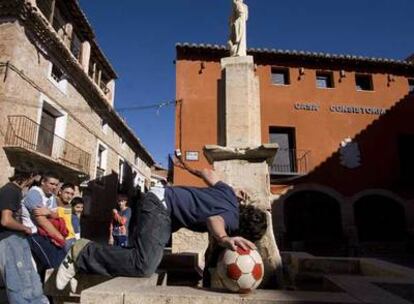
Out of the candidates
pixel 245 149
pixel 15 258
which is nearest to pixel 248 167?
pixel 245 149

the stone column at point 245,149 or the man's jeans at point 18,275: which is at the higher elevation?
the stone column at point 245,149

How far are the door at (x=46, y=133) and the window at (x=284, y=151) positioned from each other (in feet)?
31.1

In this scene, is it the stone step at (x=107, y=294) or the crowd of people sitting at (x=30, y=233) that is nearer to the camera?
the stone step at (x=107, y=294)

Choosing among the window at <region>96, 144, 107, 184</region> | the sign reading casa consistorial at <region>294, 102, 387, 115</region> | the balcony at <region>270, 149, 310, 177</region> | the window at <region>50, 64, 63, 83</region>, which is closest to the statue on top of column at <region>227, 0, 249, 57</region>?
the balcony at <region>270, 149, 310, 177</region>

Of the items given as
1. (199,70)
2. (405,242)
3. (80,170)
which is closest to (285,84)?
(199,70)

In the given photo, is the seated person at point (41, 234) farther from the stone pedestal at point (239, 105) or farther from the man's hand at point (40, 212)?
the stone pedestal at point (239, 105)

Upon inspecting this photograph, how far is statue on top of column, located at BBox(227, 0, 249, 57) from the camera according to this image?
5086 mm

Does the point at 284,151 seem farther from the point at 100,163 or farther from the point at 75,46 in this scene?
the point at 75,46

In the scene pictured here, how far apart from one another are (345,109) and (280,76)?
139 inches

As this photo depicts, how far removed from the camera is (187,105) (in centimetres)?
1427

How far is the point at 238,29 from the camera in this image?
17.3 feet

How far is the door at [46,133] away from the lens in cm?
1235

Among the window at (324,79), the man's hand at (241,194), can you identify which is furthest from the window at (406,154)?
the man's hand at (241,194)

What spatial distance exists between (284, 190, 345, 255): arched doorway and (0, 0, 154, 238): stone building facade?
9.97 metres
